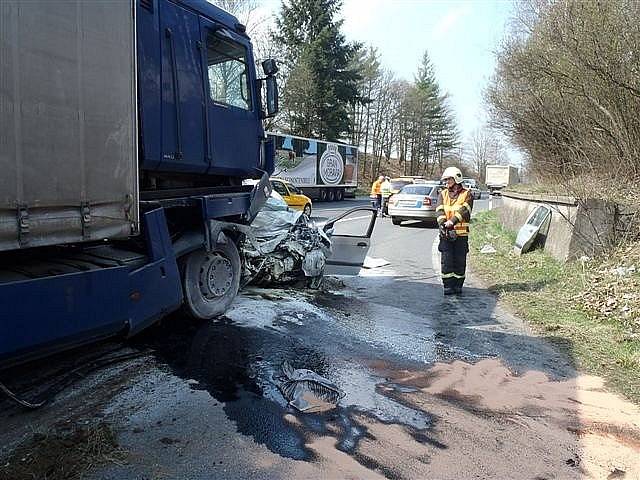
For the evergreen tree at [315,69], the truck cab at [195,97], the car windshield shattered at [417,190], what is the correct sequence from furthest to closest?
the evergreen tree at [315,69]
the car windshield shattered at [417,190]
the truck cab at [195,97]

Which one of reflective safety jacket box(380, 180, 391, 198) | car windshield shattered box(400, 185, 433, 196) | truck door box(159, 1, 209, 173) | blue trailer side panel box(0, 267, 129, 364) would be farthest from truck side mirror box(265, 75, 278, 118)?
reflective safety jacket box(380, 180, 391, 198)

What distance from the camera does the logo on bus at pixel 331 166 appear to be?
32.3 m

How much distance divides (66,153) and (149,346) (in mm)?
2240

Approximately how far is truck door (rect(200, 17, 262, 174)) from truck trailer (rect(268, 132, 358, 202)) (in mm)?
20373

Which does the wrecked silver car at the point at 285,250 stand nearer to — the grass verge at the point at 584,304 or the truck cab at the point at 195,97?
the truck cab at the point at 195,97

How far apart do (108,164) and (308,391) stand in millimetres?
2108

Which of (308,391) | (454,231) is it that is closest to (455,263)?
(454,231)

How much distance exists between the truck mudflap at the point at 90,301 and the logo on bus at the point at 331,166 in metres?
28.3

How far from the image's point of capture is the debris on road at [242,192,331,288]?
274 inches

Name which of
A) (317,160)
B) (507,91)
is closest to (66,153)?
(507,91)

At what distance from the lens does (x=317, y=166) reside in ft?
104

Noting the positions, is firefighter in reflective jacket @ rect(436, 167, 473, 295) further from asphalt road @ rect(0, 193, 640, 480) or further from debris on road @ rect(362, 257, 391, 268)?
debris on road @ rect(362, 257, 391, 268)

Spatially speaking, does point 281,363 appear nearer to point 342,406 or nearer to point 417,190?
point 342,406

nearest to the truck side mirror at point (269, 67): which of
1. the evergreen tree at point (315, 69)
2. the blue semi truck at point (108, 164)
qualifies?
the blue semi truck at point (108, 164)
